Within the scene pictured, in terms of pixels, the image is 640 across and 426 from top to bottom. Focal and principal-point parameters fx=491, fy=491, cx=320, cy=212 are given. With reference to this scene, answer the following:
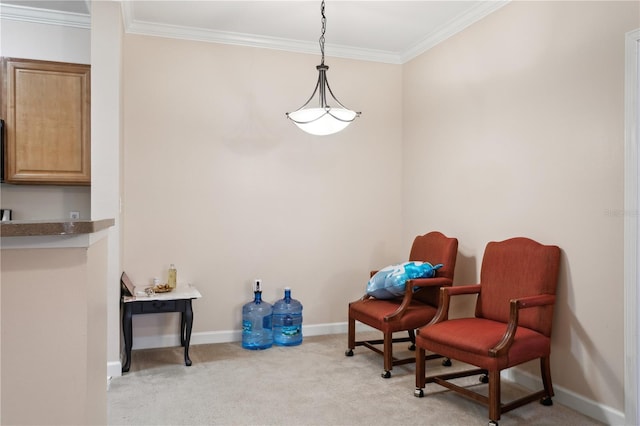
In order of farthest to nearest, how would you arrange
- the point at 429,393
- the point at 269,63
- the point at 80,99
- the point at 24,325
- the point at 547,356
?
the point at 269,63 < the point at 80,99 < the point at 429,393 < the point at 547,356 < the point at 24,325

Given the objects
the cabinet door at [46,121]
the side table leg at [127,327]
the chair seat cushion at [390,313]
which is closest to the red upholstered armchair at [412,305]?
the chair seat cushion at [390,313]

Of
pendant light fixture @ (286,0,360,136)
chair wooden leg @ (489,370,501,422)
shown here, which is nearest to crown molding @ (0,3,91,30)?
pendant light fixture @ (286,0,360,136)

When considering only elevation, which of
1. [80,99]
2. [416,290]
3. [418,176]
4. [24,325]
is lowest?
[416,290]

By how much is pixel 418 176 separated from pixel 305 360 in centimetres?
199

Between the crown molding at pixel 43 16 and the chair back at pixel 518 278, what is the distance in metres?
3.54

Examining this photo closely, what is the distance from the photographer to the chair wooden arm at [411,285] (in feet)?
11.4

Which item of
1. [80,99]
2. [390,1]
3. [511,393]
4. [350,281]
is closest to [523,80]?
[390,1]

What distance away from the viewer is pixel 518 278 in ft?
10.1

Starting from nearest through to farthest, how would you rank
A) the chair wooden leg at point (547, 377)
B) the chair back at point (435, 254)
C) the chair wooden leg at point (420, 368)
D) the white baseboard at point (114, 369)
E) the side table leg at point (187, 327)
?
the chair wooden leg at point (547, 377) → the chair wooden leg at point (420, 368) → the white baseboard at point (114, 369) → the side table leg at point (187, 327) → the chair back at point (435, 254)

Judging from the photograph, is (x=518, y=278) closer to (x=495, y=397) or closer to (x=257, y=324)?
(x=495, y=397)

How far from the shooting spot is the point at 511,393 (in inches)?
124

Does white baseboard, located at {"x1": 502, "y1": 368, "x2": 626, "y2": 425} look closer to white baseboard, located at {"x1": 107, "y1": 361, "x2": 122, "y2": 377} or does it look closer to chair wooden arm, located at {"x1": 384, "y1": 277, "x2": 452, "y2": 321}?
chair wooden arm, located at {"x1": 384, "y1": 277, "x2": 452, "y2": 321}

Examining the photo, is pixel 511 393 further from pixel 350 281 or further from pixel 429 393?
pixel 350 281

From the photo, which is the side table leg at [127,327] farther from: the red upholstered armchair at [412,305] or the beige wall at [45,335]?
the beige wall at [45,335]
